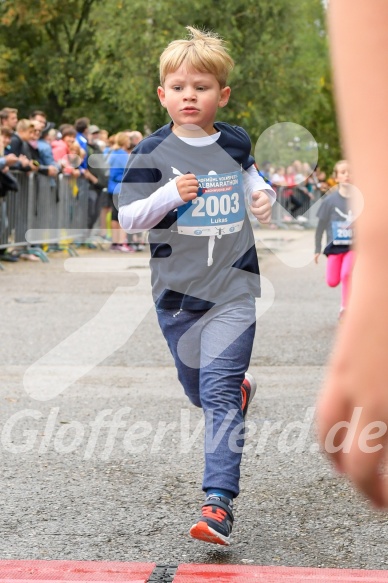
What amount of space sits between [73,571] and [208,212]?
1369 millimetres

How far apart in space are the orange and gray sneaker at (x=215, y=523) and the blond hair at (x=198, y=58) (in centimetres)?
151

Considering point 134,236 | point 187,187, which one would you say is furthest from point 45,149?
point 187,187

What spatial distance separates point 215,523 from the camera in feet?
11.7

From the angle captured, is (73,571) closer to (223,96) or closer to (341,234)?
(223,96)

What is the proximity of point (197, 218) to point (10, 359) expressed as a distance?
4.26 metres

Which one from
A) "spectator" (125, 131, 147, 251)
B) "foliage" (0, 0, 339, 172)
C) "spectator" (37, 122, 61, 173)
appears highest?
"spectator" (37, 122, 61, 173)

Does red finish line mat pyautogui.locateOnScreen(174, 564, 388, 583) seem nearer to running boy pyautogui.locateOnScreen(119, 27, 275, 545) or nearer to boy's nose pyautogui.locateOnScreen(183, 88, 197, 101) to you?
running boy pyautogui.locateOnScreen(119, 27, 275, 545)

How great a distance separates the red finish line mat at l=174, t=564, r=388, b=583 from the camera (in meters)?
3.26

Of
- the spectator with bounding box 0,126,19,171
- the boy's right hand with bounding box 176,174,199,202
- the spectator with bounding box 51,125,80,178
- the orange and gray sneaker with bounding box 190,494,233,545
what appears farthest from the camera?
the spectator with bounding box 51,125,80,178

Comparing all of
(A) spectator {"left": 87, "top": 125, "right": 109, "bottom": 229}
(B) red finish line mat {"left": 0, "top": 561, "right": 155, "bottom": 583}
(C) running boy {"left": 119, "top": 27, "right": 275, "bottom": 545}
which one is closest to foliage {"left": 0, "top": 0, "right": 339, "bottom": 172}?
(A) spectator {"left": 87, "top": 125, "right": 109, "bottom": 229}

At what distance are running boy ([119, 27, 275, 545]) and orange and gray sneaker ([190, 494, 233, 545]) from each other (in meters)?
0.34

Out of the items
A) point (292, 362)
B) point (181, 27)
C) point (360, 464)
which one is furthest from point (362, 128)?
point (181, 27)

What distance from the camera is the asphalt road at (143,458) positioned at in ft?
12.6

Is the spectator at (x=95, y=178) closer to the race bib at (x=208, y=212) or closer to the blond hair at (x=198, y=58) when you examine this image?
the blond hair at (x=198, y=58)
